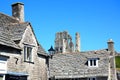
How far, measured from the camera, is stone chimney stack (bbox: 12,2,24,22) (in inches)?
1262

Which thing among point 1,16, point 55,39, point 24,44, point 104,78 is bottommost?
point 104,78

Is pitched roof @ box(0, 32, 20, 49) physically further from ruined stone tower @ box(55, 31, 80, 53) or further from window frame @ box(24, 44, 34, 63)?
ruined stone tower @ box(55, 31, 80, 53)

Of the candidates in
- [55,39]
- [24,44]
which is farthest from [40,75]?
[55,39]

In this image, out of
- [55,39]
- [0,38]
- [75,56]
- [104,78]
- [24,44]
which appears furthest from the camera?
[55,39]

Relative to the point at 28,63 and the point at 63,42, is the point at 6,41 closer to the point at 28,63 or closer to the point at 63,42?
the point at 28,63

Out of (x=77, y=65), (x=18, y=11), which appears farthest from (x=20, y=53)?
(x=77, y=65)

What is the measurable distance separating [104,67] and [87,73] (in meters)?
2.65

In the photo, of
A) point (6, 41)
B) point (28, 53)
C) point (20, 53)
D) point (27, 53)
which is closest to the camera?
point (6, 41)

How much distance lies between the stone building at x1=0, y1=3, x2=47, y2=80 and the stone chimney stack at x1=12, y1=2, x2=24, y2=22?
173 centimetres

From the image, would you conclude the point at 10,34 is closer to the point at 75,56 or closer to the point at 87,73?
the point at 87,73

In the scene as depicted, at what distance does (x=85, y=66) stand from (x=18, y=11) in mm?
18768

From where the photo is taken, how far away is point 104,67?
46.4m

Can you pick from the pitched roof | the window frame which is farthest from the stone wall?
the pitched roof

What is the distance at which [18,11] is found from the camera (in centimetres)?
3234
